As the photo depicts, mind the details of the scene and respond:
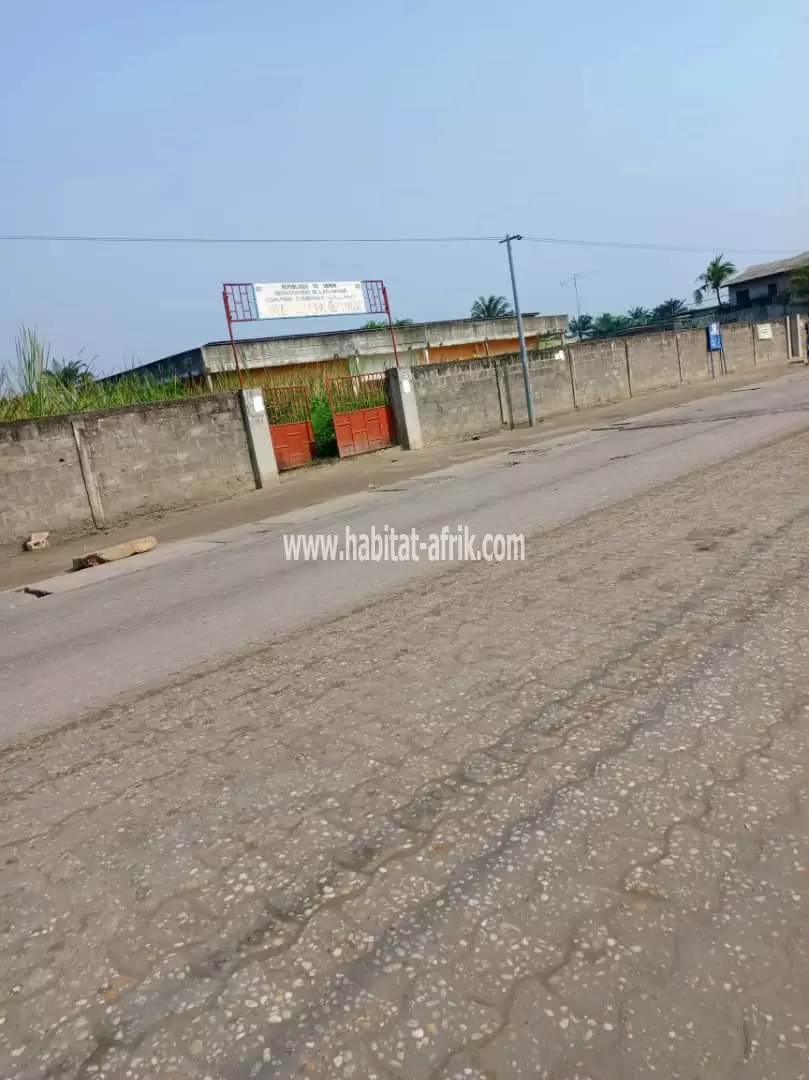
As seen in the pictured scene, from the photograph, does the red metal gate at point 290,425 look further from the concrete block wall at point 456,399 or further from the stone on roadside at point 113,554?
the stone on roadside at point 113,554

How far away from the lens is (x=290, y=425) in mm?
18109

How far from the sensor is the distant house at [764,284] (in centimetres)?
5581

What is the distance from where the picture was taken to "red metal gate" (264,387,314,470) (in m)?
17.9

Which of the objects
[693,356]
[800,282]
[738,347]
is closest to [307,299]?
[693,356]

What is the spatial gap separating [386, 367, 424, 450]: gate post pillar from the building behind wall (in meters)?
5.60

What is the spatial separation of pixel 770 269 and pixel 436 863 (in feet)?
217

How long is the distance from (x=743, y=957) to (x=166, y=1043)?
1.49 m

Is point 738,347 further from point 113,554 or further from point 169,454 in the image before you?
point 113,554

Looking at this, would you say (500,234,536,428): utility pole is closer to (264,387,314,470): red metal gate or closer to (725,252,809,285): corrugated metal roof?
(264,387,314,470): red metal gate

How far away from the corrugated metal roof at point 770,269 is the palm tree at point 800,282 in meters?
0.80

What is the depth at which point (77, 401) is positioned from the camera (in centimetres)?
1493

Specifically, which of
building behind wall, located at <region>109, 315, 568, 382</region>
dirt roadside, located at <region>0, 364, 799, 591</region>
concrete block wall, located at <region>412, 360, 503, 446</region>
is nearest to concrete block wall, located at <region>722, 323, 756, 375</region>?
building behind wall, located at <region>109, 315, 568, 382</region>

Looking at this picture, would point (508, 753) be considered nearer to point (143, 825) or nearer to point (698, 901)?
point (698, 901)

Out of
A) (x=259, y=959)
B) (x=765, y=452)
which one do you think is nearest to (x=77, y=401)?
(x=765, y=452)
